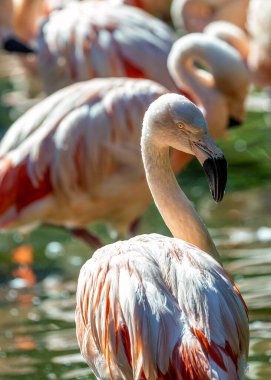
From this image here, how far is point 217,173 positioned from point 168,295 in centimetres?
50

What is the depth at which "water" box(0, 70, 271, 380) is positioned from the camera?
18.8 ft

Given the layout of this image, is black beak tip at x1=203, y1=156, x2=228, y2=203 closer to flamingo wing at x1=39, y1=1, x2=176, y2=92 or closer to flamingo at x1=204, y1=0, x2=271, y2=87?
Result: flamingo wing at x1=39, y1=1, x2=176, y2=92

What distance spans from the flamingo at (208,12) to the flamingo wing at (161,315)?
7.04m

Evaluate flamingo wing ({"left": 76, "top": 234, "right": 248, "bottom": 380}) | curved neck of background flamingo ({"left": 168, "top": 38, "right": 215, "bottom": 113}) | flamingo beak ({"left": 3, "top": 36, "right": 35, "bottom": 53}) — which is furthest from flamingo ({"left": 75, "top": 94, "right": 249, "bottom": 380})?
flamingo beak ({"left": 3, "top": 36, "right": 35, "bottom": 53})

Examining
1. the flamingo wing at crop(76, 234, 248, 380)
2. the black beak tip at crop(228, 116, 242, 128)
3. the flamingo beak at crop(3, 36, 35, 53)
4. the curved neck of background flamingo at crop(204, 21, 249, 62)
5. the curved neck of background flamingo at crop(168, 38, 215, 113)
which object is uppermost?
the flamingo wing at crop(76, 234, 248, 380)

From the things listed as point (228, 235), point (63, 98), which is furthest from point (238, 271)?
point (63, 98)

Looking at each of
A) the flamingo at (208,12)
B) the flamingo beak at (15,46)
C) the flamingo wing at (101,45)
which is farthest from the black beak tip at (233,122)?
the flamingo at (208,12)

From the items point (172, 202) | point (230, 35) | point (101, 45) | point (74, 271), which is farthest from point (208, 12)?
point (172, 202)

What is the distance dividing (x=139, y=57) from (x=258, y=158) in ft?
6.85

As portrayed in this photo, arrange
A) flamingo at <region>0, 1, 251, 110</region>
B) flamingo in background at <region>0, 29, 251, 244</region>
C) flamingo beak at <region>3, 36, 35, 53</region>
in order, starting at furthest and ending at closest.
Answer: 1. flamingo beak at <region>3, 36, 35, 53</region>
2. flamingo at <region>0, 1, 251, 110</region>
3. flamingo in background at <region>0, 29, 251, 244</region>

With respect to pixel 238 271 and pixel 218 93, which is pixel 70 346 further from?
pixel 218 93

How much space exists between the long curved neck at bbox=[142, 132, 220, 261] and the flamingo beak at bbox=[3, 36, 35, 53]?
4684 mm

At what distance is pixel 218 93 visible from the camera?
738 centimetres

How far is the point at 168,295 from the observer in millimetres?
4094
